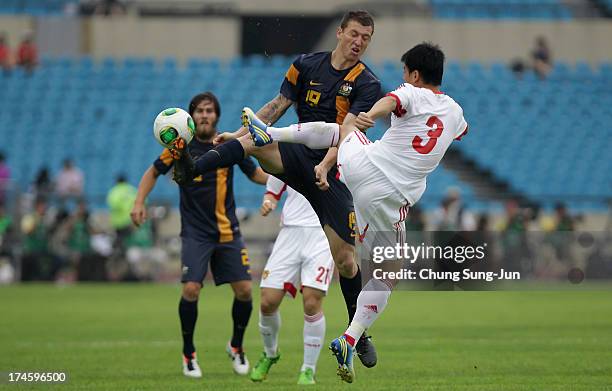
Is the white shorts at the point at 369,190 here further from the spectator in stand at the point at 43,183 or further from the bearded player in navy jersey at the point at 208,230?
the spectator in stand at the point at 43,183

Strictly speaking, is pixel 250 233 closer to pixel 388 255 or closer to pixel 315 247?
pixel 315 247

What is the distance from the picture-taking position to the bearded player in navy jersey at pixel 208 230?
11047mm

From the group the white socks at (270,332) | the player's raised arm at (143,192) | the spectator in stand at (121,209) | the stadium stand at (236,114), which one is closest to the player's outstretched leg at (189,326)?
the white socks at (270,332)

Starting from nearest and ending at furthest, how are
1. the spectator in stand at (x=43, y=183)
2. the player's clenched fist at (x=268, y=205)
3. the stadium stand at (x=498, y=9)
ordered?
the player's clenched fist at (x=268, y=205) < the spectator in stand at (x=43, y=183) < the stadium stand at (x=498, y=9)

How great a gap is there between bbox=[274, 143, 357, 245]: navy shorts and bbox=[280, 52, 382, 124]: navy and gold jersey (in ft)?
1.13

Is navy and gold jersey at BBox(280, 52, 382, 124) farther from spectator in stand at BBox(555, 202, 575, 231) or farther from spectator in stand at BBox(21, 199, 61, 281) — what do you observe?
spectator in stand at BBox(555, 202, 575, 231)

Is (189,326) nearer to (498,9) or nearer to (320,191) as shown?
(320,191)

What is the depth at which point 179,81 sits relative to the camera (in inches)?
1159

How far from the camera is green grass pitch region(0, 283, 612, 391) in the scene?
10250mm

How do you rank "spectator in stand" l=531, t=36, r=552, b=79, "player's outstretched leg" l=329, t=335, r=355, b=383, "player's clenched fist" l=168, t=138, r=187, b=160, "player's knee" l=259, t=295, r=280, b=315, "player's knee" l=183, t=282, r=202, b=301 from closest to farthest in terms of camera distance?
"player's outstretched leg" l=329, t=335, r=355, b=383 < "player's clenched fist" l=168, t=138, r=187, b=160 < "player's knee" l=259, t=295, r=280, b=315 < "player's knee" l=183, t=282, r=202, b=301 < "spectator in stand" l=531, t=36, r=552, b=79

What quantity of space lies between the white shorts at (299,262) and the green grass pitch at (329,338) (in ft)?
2.90

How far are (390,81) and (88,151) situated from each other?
777cm

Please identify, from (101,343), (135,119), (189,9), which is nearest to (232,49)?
(189,9)

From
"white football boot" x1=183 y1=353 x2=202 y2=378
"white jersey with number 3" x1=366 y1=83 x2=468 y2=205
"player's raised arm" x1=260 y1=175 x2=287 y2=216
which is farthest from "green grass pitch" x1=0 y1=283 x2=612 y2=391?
"white jersey with number 3" x1=366 y1=83 x2=468 y2=205
